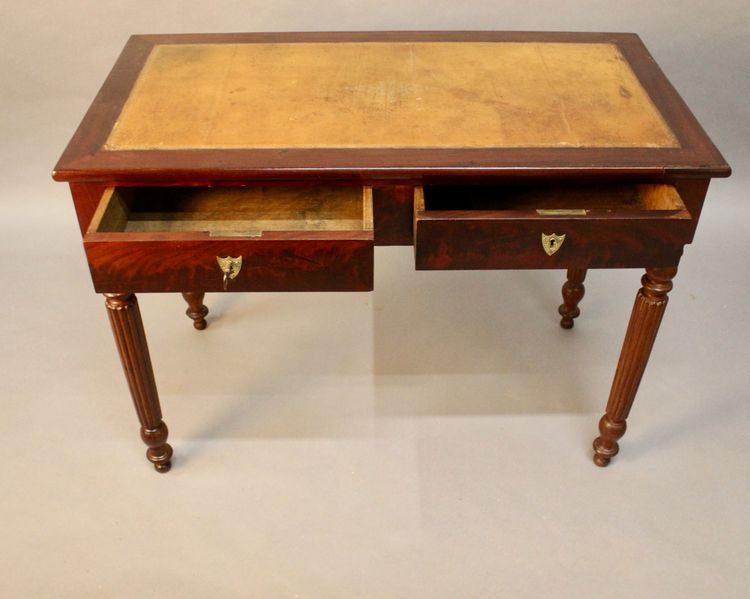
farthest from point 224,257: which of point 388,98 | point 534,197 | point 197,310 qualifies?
point 197,310

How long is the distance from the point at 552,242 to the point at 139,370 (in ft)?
2.50

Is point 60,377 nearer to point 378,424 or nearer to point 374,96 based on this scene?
point 378,424

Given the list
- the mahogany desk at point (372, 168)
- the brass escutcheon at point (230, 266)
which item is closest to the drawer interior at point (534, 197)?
the mahogany desk at point (372, 168)

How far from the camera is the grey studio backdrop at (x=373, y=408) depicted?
4.97ft

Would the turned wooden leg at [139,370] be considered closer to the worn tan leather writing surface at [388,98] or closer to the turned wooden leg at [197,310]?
the worn tan leather writing surface at [388,98]

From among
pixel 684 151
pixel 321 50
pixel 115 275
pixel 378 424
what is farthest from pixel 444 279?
pixel 115 275

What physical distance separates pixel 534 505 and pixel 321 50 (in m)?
0.99

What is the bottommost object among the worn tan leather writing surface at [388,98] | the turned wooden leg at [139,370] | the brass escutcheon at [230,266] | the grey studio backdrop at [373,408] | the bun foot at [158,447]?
the grey studio backdrop at [373,408]

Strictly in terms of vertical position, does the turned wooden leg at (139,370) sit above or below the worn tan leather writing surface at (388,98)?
below

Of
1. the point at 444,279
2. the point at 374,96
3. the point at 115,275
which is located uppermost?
the point at 374,96

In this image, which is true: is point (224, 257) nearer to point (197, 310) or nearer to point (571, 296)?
point (197, 310)

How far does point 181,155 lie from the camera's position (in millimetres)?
1359

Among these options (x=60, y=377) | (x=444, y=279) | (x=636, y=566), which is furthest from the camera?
(x=444, y=279)

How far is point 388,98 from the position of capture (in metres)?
1.52
